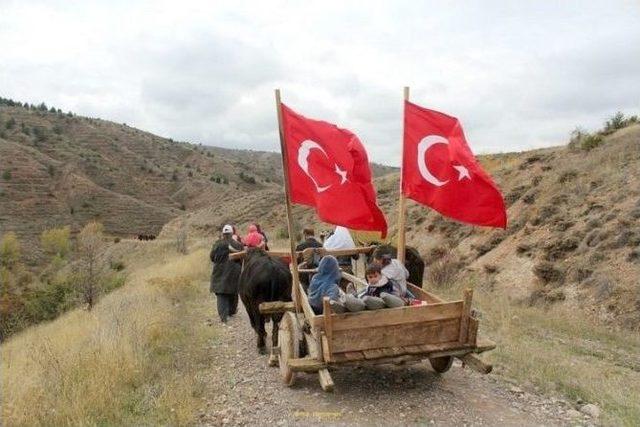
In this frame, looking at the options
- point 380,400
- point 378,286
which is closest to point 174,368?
point 380,400

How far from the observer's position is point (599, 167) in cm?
2044

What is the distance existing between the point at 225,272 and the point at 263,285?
9.99 ft

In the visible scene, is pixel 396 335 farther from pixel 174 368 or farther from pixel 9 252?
pixel 9 252

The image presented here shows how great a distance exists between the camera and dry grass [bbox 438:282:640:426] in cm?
716

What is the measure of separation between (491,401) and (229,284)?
20.3ft

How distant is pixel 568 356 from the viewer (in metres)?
9.38

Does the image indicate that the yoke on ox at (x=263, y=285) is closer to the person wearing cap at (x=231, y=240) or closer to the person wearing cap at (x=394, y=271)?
the person wearing cap at (x=394, y=271)

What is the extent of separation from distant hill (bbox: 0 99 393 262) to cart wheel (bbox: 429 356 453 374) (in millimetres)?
57724

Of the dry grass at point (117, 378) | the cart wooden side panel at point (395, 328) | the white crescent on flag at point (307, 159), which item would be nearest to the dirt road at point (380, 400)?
the dry grass at point (117, 378)

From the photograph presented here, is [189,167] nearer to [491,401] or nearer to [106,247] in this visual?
[106,247]

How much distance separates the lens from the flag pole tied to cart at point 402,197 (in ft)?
21.3

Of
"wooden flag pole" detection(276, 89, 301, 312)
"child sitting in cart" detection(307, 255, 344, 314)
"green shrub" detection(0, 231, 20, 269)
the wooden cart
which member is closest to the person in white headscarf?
"wooden flag pole" detection(276, 89, 301, 312)

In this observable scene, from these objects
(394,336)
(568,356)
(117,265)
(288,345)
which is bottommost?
(117,265)

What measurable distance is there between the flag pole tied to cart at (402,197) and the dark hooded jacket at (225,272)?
11.8ft
